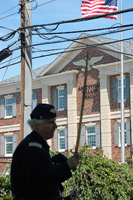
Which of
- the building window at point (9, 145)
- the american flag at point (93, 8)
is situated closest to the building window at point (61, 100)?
the building window at point (9, 145)

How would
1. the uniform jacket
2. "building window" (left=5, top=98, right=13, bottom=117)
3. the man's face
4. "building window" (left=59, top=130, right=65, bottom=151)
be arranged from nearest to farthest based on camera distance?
the uniform jacket → the man's face → "building window" (left=59, top=130, right=65, bottom=151) → "building window" (left=5, top=98, right=13, bottom=117)

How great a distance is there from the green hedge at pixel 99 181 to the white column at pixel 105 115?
2099 cm

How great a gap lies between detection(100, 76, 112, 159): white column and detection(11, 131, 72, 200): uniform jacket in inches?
999

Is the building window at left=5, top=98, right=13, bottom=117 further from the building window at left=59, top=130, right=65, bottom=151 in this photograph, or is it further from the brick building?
the building window at left=59, top=130, right=65, bottom=151

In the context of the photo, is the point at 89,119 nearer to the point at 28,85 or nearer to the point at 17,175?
the point at 28,85

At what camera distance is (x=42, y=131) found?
3.77 m

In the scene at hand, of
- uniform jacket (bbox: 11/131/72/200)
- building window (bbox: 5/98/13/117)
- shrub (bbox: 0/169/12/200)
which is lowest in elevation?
shrub (bbox: 0/169/12/200)

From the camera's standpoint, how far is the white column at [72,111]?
31188mm

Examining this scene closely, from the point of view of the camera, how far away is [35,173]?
3426mm

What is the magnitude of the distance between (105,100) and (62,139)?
17.2ft

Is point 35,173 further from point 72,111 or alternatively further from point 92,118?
point 72,111

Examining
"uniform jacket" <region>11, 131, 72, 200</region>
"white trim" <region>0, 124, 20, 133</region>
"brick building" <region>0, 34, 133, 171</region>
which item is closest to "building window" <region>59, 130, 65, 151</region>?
"brick building" <region>0, 34, 133, 171</region>

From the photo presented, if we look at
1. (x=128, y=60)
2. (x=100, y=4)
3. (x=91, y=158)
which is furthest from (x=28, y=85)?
(x=128, y=60)

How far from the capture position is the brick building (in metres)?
28.6
